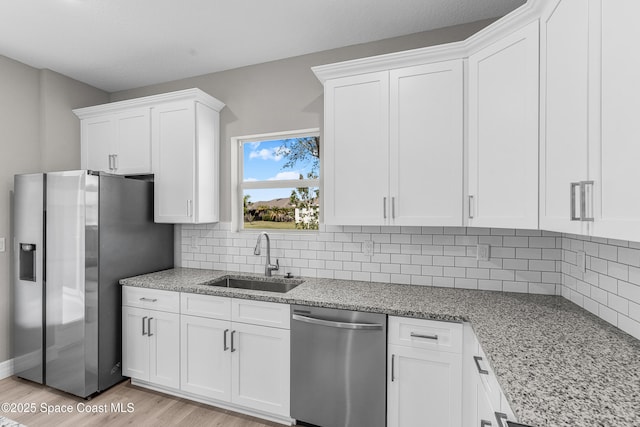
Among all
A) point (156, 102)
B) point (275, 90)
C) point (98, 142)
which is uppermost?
point (275, 90)

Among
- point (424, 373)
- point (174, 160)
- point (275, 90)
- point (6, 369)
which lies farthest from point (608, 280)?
point (6, 369)

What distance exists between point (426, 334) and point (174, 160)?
2422 mm

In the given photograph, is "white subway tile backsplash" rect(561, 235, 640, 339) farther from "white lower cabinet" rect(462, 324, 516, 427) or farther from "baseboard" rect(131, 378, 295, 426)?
"baseboard" rect(131, 378, 295, 426)

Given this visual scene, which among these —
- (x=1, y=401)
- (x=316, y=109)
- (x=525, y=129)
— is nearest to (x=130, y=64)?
(x=316, y=109)

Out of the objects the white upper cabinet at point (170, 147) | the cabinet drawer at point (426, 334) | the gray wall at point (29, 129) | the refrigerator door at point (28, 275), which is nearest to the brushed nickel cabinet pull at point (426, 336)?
the cabinet drawer at point (426, 334)

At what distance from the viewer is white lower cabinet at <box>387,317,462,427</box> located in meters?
1.75

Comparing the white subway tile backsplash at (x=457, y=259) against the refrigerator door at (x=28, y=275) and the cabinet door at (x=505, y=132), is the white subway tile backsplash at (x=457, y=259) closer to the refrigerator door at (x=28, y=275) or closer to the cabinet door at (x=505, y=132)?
the cabinet door at (x=505, y=132)

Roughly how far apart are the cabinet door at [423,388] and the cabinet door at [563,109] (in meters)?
0.90

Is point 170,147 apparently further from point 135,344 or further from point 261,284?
point 135,344

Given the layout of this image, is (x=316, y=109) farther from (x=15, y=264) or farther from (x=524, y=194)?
(x=15, y=264)

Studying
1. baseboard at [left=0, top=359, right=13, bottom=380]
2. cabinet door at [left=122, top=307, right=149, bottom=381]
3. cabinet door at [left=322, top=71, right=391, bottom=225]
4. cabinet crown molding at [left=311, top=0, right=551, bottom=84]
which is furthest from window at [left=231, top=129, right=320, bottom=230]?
baseboard at [left=0, top=359, right=13, bottom=380]

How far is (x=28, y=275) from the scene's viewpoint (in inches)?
108

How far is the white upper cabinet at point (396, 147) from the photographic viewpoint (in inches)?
81.7

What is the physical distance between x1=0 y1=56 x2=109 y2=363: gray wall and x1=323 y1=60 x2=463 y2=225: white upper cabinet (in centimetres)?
266
